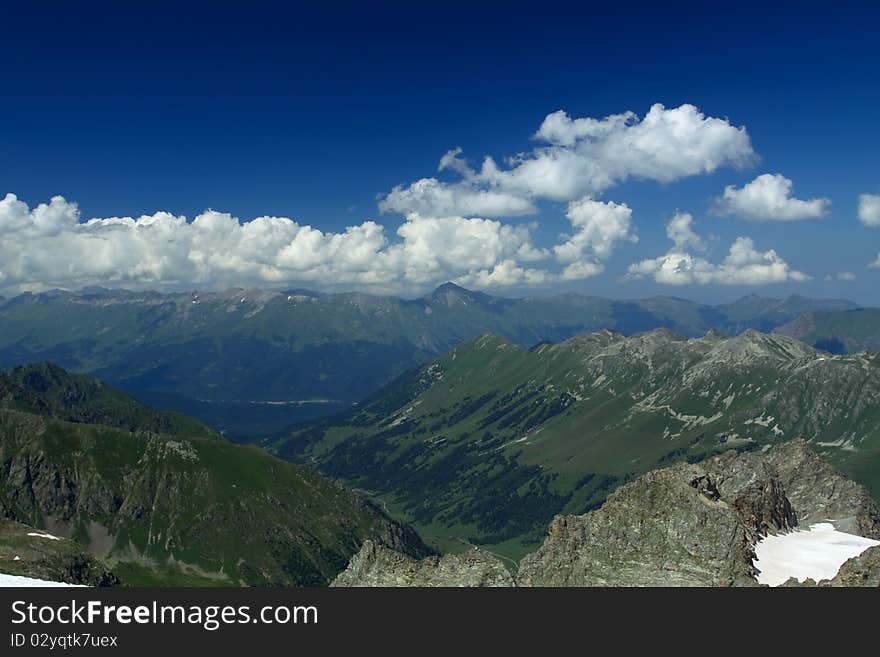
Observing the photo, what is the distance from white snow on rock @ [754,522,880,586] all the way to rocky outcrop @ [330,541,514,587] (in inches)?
1389

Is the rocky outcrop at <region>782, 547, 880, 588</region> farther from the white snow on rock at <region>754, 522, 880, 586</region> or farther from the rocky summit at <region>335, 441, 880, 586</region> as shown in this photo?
the white snow on rock at <region>754, 522, 880, 586</region>

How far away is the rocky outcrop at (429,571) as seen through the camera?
273ft

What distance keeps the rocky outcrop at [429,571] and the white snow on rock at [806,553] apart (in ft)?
116

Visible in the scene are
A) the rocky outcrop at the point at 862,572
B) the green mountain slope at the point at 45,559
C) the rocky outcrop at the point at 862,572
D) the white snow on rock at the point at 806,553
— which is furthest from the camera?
the green mountain slope at the point at 45,559

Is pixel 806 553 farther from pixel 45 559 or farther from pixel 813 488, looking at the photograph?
pixel 45 559

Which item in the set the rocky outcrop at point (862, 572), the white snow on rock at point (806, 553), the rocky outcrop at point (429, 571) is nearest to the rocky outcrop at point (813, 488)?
the white snow on rock at point (806, 553)

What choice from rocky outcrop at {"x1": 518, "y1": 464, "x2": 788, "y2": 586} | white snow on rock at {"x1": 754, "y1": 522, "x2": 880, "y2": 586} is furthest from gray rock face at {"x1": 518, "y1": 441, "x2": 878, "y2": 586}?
white snow on rock at {"x1": 754, "y1": 522, "x2": 880, "y2": 586}

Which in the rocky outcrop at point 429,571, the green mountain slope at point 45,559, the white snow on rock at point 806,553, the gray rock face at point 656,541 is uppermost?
the gray rock face at point 656,541

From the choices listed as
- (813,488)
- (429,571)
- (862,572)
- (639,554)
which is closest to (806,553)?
(862,572)

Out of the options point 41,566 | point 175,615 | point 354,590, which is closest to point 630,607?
point 354,590

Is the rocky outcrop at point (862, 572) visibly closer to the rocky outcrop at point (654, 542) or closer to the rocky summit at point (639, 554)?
the rocky summit at point (639, 554)

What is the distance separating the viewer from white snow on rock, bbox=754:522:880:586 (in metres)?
92.2

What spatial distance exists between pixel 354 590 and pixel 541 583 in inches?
1938

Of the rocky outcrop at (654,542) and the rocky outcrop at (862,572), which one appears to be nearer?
the rocky outcrop at (862,572)
